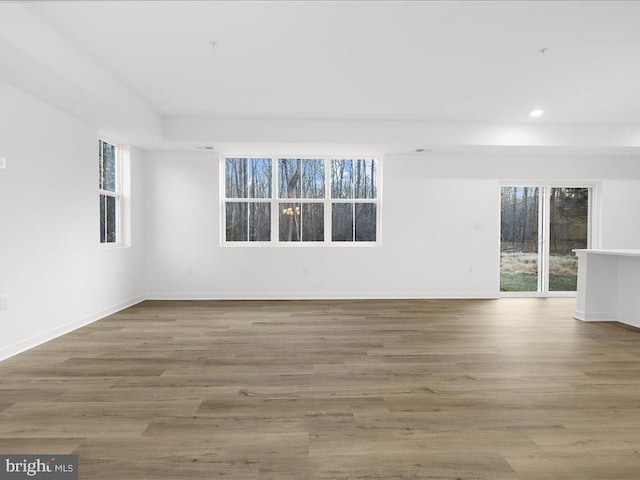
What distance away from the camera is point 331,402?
239cm

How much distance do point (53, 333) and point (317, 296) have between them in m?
3.63

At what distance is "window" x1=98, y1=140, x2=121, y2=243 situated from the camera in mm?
5164

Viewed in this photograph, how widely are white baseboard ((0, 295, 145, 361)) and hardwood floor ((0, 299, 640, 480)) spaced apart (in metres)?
0.16

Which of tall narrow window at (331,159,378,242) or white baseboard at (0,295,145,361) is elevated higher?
tall narrow window at (331,159,378,242)

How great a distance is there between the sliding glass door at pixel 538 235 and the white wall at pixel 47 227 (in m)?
6.34

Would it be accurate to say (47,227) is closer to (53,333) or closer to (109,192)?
(53,333)

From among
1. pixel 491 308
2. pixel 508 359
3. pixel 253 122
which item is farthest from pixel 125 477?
pixel 491 308

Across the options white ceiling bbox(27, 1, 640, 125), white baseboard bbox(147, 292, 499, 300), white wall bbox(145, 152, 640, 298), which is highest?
white ceiling bbox(27, 1, 640, 125)

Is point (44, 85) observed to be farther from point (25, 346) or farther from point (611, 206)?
point (611, 206)
